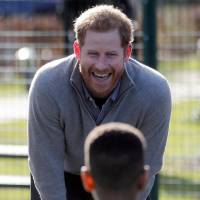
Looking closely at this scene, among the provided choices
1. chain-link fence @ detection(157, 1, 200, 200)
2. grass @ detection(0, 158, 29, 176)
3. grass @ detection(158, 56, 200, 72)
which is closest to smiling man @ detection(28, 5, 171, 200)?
chain-link fence @ detection(157, 1, 200, 200)

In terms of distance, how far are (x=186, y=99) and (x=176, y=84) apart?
246mm

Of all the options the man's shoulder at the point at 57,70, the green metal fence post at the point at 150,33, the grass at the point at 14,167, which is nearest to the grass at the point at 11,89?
the grass at the point at 14,167

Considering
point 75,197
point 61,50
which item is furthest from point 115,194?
point 61,50

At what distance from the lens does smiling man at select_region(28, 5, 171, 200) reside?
5160 mm

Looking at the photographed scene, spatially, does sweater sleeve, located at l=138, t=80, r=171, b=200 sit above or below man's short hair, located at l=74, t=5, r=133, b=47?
below

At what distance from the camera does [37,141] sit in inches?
207

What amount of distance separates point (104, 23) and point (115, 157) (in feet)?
3.88

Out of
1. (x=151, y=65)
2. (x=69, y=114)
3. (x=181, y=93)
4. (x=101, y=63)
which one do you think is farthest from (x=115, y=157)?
(x=181, y=93)

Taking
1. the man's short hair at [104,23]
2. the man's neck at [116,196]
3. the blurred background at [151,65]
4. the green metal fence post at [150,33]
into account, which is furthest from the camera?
the blurred background at [151,65]

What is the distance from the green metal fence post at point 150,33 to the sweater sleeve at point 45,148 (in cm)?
288

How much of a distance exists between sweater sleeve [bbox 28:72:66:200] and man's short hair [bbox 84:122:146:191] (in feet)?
Answer: 4.02

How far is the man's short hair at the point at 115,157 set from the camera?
3803 millimetres

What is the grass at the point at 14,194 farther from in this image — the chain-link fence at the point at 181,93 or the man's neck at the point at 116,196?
the man's neck at the point at 116,196

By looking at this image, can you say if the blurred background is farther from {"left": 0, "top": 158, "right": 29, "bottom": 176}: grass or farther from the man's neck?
the man's neck
